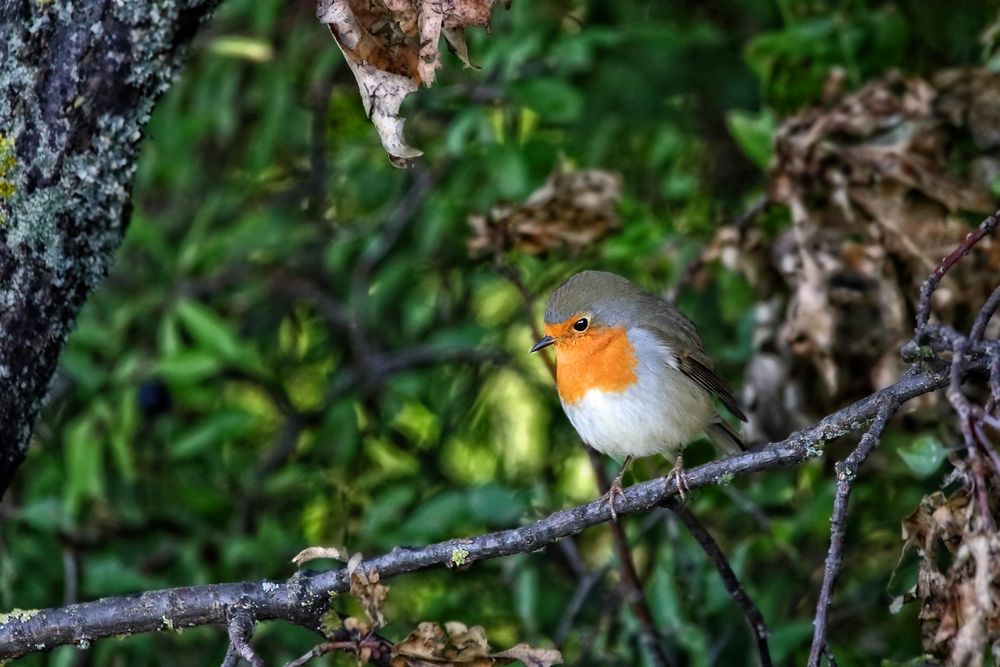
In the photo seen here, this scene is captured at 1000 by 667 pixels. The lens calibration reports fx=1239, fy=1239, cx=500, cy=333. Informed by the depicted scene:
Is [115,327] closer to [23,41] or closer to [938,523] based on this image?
[23,41]

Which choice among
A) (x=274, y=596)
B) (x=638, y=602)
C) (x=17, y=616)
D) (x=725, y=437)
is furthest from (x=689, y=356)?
(x=17, y=616)

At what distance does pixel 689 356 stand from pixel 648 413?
294 mm

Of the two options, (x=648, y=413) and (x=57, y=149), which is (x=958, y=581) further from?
(x=57, y=149)

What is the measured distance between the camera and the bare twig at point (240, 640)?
7.30ft

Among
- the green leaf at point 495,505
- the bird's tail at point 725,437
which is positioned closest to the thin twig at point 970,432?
the bird's tail at point 725,437

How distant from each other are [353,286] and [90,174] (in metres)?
2.25

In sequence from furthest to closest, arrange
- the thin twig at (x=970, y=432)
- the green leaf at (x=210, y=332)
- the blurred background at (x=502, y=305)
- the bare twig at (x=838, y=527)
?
the green leaf at (x=210, y=332), the blurred background at (x=502, y=305), the bare twig at (x=838, y=527), the thin twig at (x=970, y=432)

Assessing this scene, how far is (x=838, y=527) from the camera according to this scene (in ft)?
Answer: 6.62

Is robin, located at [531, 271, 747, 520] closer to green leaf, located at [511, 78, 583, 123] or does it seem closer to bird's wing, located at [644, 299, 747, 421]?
bird's wing, located at [644, 299, 747, 421]

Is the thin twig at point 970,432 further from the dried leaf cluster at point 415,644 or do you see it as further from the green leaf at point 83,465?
the green leaf at point 83,465

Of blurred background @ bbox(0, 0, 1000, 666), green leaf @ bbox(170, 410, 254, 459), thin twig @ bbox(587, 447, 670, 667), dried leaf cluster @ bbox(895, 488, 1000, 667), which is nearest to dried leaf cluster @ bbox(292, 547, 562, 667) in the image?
dried leaf cluster @ bbox(895, 488, 1000, 667)

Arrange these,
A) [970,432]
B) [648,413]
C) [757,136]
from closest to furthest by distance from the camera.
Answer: [970,432]
[648,413]
[757,136]

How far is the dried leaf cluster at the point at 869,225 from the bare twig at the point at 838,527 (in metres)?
1.54

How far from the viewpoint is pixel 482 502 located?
4.05 metres
